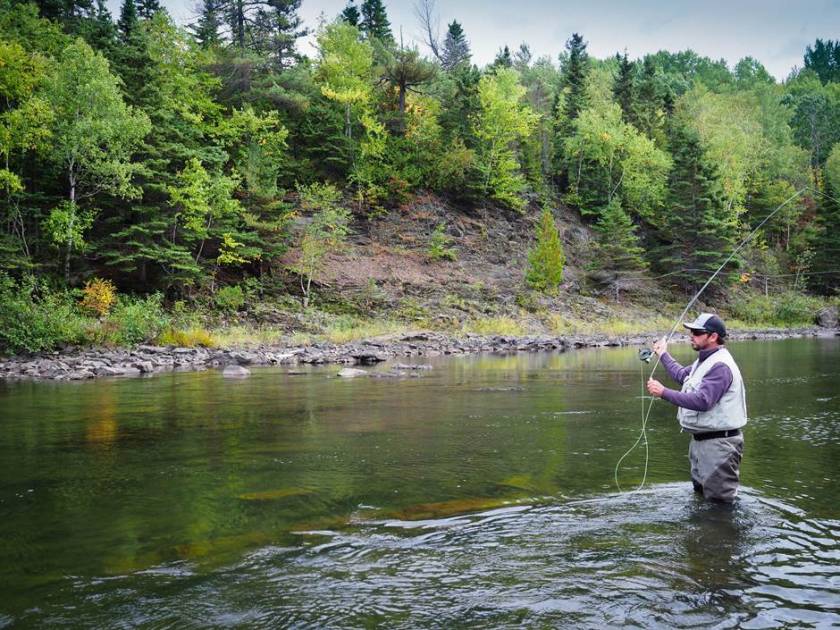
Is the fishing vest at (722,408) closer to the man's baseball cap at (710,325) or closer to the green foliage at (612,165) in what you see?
the man's baseball cap at (710,325)

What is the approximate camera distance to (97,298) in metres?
27.1

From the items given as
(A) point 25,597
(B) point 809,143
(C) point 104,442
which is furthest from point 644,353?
(B) point 809,143

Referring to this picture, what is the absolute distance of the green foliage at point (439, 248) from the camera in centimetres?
4425

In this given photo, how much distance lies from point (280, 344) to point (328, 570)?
2488 cm

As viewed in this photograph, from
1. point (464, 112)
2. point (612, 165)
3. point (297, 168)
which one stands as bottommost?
point (297, 168)

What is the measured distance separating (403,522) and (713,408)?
3105 millimetres

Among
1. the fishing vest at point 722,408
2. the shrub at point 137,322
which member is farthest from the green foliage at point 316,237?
the fishing vest at point 722,408

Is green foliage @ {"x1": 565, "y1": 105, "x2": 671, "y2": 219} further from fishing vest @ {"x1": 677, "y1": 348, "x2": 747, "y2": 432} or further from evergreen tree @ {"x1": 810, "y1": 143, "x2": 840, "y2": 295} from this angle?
fishing vest @ {"x1": 677, "y1": 348, "x2": 747, "y2": 432}

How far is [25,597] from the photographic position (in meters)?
4.38

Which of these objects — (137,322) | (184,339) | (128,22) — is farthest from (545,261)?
(128,22)

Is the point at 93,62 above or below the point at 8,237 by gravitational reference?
above

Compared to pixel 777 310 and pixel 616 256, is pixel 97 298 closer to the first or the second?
pixel 616 256

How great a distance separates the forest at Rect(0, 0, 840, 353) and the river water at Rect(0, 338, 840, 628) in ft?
37.4

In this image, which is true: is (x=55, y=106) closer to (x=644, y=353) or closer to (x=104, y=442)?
(x=104, y=442)
